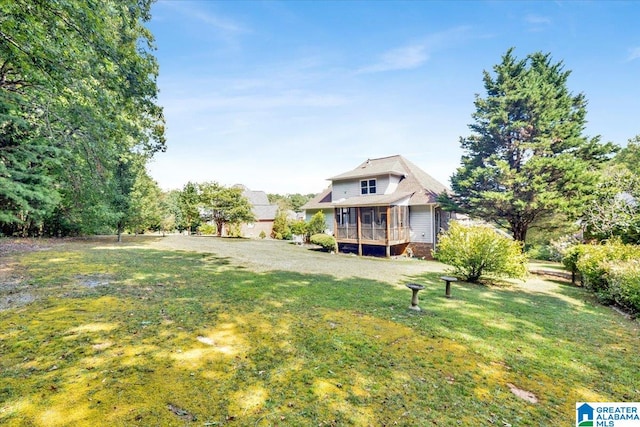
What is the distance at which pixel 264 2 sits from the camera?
1038 centimetres

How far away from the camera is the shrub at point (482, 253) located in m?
9.98

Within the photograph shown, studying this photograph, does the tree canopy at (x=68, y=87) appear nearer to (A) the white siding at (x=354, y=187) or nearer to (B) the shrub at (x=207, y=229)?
(A) the white siding at (x=354, y=187)

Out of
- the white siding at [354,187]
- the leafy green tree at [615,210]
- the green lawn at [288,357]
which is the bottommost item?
the green lawn at [288,357]

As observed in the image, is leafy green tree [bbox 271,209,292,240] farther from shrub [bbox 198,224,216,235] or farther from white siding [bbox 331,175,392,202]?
shrub [bbox 198,224,216,235]

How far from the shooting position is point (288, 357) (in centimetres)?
387

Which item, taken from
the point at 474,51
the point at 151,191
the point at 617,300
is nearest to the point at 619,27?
the point at 474,51

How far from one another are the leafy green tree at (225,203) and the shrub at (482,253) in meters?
22.6

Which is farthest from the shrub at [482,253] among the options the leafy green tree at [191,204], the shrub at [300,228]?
the leafy green tree at [191,204]

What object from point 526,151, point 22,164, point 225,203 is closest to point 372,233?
point 526,151

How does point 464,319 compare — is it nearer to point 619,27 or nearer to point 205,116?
point 619,27

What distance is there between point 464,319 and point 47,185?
17280 mm

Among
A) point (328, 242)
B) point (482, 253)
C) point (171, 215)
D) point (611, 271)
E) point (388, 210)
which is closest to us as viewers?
point (611, 271)

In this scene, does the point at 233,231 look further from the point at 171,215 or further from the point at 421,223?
the point at 421,223

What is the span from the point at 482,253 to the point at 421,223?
30.5ft
